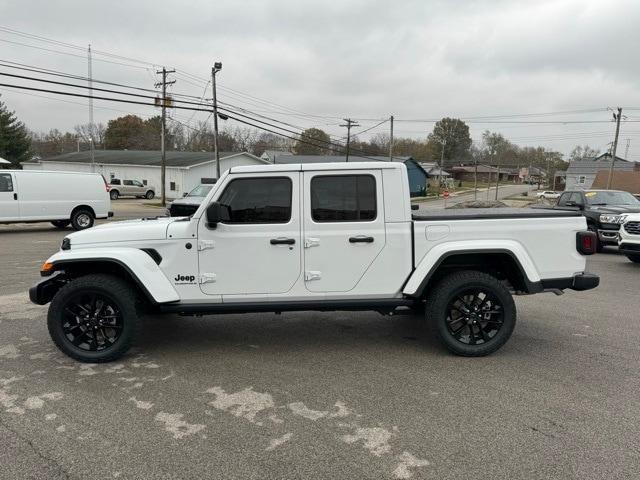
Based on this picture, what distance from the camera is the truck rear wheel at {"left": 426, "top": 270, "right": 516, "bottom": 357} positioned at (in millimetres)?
4578

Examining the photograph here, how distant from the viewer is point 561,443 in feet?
10.3

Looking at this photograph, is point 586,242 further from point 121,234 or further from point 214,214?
point 121,234

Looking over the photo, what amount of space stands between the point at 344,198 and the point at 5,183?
14.3 metres

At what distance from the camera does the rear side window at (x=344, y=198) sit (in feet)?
14.9

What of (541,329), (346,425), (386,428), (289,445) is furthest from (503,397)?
(541,329)

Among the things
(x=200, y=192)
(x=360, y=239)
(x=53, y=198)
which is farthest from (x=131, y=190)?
(x=360, y=239)

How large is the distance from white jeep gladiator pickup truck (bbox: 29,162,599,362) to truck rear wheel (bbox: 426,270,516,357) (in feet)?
0.04

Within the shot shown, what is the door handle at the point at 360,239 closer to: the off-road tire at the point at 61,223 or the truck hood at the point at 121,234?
the truck hood at the point at 121,234

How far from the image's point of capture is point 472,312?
4.66 metres

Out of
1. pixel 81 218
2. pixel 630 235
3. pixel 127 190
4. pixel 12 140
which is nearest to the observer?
pixel 630 235

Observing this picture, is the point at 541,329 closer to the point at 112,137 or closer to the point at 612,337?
the point at 612,337

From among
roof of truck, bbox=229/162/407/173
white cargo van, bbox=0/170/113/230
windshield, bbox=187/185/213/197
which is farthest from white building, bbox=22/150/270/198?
roof of truck, bbox=229/162/407/173

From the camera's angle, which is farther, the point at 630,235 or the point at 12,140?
the point at 12,140

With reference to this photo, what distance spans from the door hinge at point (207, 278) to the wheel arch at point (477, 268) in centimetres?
181
